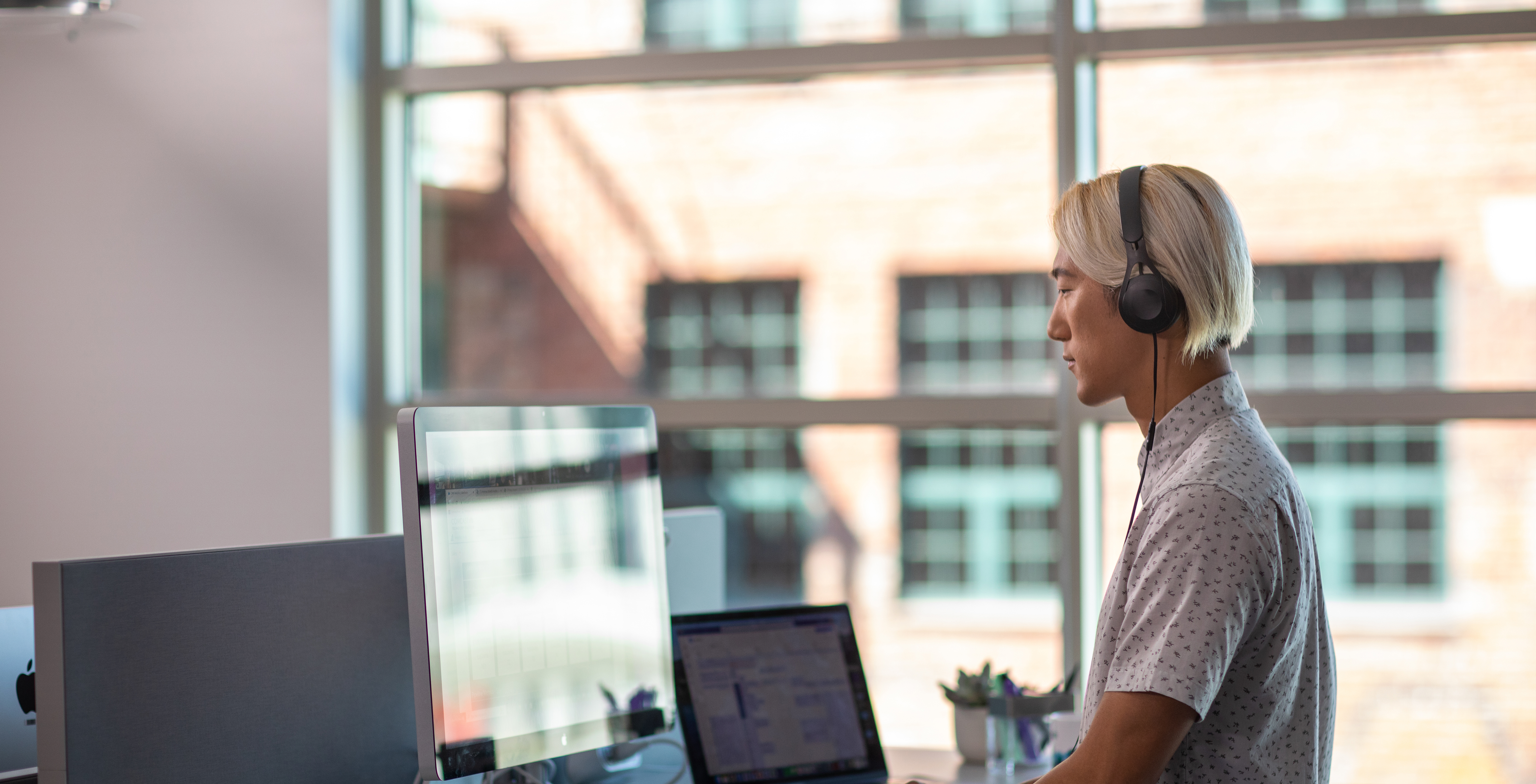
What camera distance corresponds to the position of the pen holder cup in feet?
6.05

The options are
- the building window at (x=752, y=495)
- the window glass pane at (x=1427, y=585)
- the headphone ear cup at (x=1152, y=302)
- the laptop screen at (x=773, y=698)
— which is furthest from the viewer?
the building window at (x=752, y=495)

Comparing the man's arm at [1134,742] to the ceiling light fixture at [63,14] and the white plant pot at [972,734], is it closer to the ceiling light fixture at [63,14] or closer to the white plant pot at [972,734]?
the white plant pot at [972,734]

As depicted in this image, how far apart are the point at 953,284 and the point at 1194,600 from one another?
1.78m

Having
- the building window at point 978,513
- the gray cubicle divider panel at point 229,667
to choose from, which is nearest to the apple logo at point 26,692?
the gray cubicle divider panel at point 229,667

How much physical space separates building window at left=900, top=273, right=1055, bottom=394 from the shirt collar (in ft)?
4.87

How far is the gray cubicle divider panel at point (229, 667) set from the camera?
1147mm

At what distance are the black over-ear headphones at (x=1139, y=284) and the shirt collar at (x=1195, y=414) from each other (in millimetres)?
79

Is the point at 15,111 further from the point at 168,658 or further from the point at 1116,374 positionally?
the point at 1116,374

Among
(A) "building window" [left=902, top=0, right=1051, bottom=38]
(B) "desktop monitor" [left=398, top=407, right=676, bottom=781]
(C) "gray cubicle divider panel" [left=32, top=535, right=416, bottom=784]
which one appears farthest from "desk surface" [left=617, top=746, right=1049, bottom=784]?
(A) "building window" [left=902, top=0, right=1051, bottom=38]

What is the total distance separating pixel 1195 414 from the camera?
3.85ft

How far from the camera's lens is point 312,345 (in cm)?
274

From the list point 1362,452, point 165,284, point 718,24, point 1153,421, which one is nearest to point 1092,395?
point 1153,421

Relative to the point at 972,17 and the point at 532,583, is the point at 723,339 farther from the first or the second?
the point at 532,583

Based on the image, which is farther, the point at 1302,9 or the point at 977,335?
the point at 977,335
